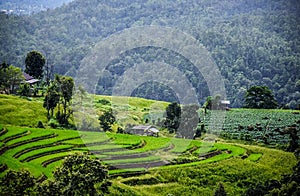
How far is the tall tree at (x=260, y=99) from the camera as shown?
5062cm

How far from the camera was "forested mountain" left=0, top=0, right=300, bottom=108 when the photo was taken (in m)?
72.9

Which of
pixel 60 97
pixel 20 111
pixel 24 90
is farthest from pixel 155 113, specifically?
pixel 20 111

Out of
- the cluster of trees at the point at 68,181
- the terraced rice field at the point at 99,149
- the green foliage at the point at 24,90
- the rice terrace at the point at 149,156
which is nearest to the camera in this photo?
the cluster of trees at the point at 68,181

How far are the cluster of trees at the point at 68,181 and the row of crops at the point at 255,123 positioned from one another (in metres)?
19.9

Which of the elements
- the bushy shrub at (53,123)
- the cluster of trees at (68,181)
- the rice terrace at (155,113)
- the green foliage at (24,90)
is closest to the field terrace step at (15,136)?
the rice terrace at (155,113)

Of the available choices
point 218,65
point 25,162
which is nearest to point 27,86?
point 25,162

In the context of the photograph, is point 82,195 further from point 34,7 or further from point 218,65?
point 34,7

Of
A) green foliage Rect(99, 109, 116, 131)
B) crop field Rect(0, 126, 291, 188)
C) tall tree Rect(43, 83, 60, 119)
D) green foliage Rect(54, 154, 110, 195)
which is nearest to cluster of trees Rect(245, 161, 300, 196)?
crop field Rect(0, 126, 291, 188)

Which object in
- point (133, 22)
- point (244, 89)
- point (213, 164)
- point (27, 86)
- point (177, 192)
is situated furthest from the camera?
point (133, 22)

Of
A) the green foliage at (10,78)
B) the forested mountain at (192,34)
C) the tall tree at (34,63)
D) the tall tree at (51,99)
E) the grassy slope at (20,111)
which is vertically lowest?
the grassy slope at (20,111)

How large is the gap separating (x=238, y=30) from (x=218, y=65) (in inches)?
816

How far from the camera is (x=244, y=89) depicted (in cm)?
7019

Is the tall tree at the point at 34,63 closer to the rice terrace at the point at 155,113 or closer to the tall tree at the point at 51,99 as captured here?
the rice terrace at the point at 155,113

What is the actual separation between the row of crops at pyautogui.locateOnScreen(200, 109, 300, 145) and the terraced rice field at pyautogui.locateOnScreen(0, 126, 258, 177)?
16.3 ft
